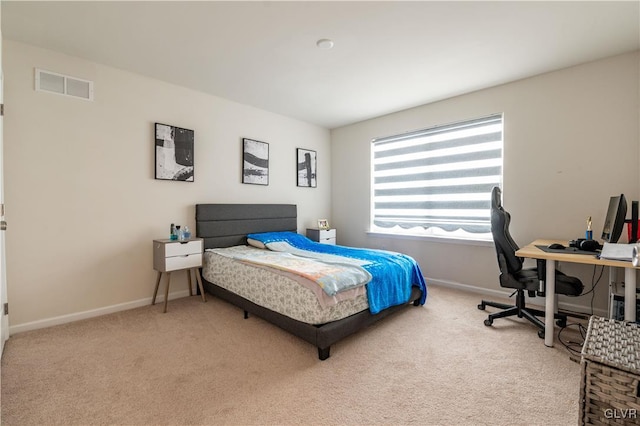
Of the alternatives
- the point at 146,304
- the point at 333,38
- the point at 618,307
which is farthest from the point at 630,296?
the point at 146,304

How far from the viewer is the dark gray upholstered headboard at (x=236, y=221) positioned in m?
3.61

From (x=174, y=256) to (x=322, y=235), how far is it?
233 centimetres

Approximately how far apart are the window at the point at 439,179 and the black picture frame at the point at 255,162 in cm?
180

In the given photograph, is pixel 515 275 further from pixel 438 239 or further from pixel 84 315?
pixel 84 315

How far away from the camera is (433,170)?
4051 mm

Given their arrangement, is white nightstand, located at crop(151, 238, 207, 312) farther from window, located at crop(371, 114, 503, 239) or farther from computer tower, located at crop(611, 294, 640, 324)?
computer tower, located at crop(611, 294, 640, 324)

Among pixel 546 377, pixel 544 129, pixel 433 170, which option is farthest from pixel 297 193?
pixel 546 377

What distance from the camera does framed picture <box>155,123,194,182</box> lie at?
3.30m

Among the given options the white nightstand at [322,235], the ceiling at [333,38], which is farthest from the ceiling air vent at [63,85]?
the white nightstand at [322,235]

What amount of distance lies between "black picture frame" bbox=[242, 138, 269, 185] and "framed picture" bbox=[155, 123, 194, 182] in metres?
0.75

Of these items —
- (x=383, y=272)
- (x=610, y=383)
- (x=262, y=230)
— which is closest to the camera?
(x=610, y=383)

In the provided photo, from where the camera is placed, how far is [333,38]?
2477 millimetres

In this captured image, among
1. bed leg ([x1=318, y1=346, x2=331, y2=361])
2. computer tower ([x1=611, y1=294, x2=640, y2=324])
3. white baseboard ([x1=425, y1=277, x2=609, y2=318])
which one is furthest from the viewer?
white baseboard ([x1=425, y1=277, x2=609, y2=318])

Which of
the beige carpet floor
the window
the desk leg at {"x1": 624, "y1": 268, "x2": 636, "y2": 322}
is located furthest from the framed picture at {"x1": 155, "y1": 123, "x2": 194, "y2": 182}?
the desk leg at {"x1": 624, "y1": 268, "x2": 636, "y2": 322}
